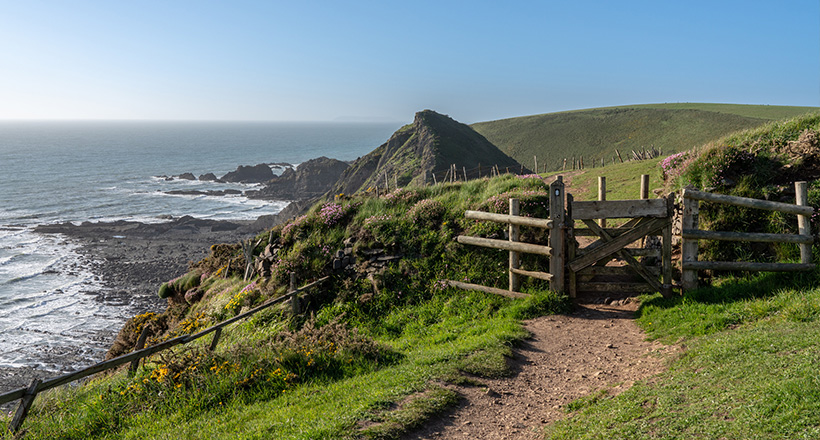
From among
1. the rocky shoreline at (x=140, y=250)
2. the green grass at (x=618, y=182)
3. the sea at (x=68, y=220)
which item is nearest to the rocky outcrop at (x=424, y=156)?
the rocky shoreline at (x=140, y=250)

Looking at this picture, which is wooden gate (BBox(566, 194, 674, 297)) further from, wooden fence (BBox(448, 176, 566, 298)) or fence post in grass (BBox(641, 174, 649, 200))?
fence post in grass (BBox(641, 174, 649, 200))

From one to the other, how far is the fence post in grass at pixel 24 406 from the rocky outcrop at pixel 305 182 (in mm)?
69744

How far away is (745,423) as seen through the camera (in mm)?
5668

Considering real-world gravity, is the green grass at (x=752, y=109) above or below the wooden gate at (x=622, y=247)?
above

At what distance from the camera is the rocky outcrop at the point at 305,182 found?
264ft

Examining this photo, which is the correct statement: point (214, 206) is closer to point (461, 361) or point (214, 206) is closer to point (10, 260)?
point (10, 260)

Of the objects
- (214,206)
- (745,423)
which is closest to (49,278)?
(214,206)

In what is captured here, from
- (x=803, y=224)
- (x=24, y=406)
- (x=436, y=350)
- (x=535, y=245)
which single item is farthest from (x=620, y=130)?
(x=24, y=406)

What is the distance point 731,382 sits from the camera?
22.3 feet

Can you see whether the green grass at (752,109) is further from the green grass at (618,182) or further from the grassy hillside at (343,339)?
the grassy hillside at (343,339)

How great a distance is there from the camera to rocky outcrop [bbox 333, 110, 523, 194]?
59281mm

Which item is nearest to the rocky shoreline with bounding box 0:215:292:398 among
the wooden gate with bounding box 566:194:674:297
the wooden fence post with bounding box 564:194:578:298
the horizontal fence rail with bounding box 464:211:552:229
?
the horizontal fence rail with bounding box 464:211:552:229

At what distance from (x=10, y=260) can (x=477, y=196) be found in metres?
48.9

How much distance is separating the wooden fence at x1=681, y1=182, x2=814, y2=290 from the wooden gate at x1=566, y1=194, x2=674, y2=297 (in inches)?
15.7
